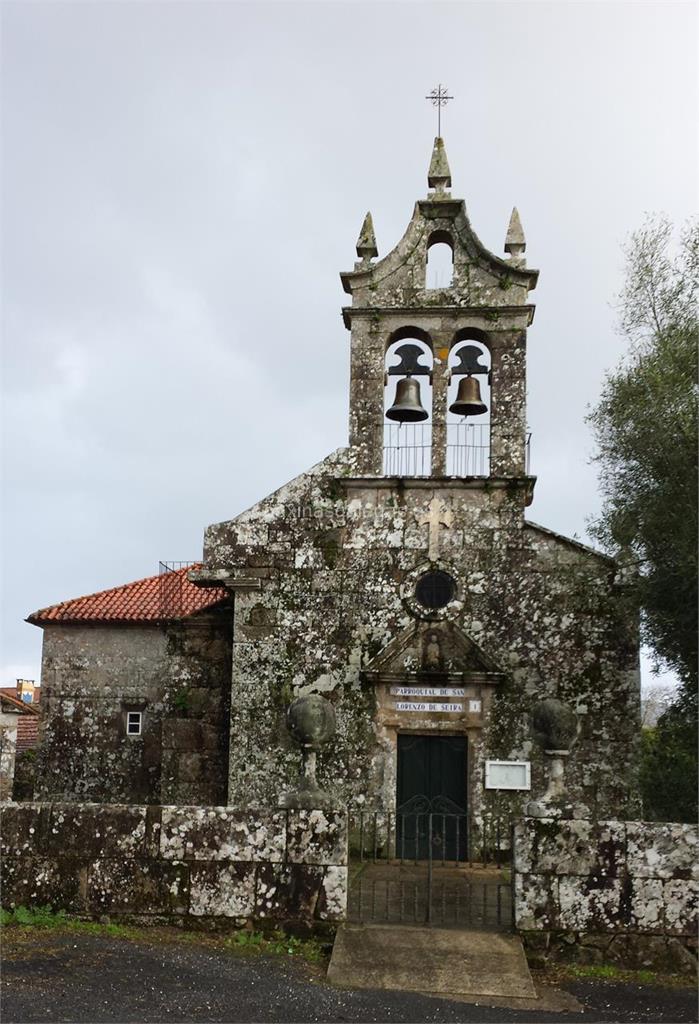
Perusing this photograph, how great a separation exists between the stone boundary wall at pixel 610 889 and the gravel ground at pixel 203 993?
0.48m

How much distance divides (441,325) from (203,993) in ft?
34.6

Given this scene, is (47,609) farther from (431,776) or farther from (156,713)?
(431,776)

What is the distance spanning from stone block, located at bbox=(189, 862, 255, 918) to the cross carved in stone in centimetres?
655

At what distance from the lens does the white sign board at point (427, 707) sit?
14148mm

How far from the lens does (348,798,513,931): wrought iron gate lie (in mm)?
9992

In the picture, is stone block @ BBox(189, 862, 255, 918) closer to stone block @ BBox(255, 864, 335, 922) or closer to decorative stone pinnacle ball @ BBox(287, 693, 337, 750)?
stone block @ BBox(255, 864, 335, 922)

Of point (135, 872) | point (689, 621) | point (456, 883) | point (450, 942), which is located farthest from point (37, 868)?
point (689, 621)

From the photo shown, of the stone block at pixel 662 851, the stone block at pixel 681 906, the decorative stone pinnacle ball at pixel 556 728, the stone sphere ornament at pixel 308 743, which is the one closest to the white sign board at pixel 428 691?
the stone sphere ornament at pixel 308 743

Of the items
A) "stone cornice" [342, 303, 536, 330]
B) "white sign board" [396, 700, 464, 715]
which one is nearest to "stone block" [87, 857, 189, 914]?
"white sign board" [396, 700, 464, 715]

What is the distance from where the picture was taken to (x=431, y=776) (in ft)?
46.3

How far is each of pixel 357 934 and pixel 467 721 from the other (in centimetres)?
544

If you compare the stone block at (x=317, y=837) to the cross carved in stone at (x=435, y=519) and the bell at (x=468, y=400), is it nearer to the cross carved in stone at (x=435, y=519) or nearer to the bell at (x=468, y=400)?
the cross carved in stone at (x=435, y=519)

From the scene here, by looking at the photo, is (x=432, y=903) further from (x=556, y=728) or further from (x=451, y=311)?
(x=451, y=311)

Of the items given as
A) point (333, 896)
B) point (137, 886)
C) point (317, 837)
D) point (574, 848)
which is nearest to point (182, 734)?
point (137, 886)
